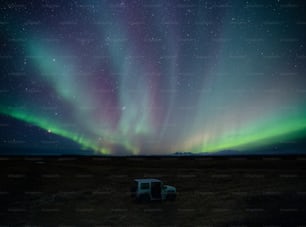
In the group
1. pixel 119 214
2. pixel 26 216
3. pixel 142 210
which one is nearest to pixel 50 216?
pixel 26 216

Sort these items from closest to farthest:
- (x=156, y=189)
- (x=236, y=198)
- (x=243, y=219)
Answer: (x=243, y=219) → (x=156, y=189) → (x=236, y=198)

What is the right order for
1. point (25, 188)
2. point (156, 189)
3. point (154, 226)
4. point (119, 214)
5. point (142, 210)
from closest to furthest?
point (154, 226)
point (119, 214)
point (142, 210)
point (156, 189)
point (25, 188)

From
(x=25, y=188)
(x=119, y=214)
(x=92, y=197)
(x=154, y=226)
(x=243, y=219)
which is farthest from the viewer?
(x=25, y=188)

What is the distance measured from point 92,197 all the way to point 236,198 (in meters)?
8.89

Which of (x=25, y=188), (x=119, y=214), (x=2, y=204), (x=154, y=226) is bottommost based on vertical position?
(x=154, y=226)

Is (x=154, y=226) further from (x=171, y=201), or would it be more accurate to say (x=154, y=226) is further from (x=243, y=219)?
(x=171, y=201)

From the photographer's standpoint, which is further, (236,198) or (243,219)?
(236,198)

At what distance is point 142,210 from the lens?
18.0m

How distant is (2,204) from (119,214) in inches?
322

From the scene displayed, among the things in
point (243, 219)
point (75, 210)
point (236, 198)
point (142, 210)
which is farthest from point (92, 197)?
point (243, 219)

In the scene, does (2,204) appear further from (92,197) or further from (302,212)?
(302,212)

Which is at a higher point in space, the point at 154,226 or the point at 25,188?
the point at 25,188

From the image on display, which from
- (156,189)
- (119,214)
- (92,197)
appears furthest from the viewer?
(92,197)

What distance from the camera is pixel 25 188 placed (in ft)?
96.3
